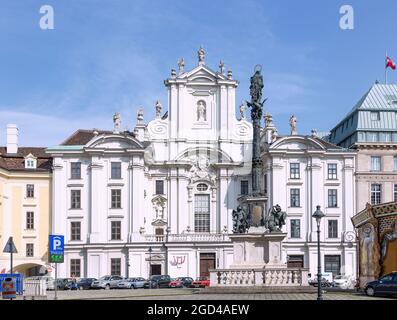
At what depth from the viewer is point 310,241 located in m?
74.6

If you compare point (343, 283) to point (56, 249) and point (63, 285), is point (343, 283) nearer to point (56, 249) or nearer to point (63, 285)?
point (63, 285)

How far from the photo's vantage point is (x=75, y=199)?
74.6m

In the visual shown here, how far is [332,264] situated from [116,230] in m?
23.0

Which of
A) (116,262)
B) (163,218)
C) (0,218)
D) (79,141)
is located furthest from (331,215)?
(0,218)

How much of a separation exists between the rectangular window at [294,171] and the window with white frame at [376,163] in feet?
27.6

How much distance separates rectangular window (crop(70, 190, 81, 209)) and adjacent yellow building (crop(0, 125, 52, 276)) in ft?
8.93

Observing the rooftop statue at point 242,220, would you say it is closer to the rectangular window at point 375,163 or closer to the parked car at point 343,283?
the parked car at point 343,283

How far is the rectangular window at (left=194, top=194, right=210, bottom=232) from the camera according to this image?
77625 mm

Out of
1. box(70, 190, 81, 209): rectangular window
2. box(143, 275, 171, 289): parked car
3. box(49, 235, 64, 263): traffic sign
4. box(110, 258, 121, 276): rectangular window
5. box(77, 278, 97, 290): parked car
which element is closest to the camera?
box(49, 235, 64, 263): traffic sign

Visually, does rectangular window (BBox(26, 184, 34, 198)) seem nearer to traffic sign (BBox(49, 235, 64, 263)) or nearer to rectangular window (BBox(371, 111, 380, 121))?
rectangular window (BBox(371, 111, 380, 121))

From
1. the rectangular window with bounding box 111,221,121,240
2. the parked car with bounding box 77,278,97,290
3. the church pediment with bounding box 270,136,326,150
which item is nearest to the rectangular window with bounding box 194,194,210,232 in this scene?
the rectangular window with bounding box 111,221,121,240

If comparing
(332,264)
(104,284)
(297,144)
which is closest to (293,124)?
(297,144)

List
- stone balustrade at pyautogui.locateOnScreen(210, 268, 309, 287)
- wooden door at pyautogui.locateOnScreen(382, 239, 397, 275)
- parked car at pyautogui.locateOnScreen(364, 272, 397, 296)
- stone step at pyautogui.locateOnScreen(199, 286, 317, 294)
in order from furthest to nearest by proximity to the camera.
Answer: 1. wooden door at pyautogui.locateOnScreen(382, 239, 397, 275)
2. stone balustrade at pyautogui.locateOnScreen(210, 268, 309, 287)
3. stone step at pyautogui.locateOnScreen(199, 286, 317, 294)
4. parked car at pyautogui.locateOnScreen(364, 272, 397, 296)

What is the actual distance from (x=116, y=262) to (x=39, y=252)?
26.8 feet
